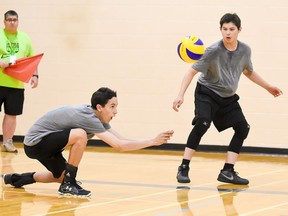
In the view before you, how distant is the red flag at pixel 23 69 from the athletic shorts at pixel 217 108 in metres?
3.68

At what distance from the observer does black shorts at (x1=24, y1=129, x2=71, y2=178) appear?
6309 millimetres

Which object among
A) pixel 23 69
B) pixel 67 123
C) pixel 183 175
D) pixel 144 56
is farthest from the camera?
pixel 144 56

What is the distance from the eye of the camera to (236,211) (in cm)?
563

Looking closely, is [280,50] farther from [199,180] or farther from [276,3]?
[199,180]

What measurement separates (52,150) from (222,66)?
2.18 metres

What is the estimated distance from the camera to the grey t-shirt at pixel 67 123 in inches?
244

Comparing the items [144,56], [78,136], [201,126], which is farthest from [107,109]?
[144,56]

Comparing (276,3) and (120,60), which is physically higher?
(276,3)

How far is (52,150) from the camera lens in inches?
253

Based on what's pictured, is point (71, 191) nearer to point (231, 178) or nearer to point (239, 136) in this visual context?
point (231, 178)

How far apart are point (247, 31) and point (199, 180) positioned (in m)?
4.23

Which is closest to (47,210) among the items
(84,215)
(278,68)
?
(84,215)

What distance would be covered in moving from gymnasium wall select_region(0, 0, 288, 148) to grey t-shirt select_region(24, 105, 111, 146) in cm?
543

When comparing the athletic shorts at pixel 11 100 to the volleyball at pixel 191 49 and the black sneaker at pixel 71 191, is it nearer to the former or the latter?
the volleyball at pixel 191 49
